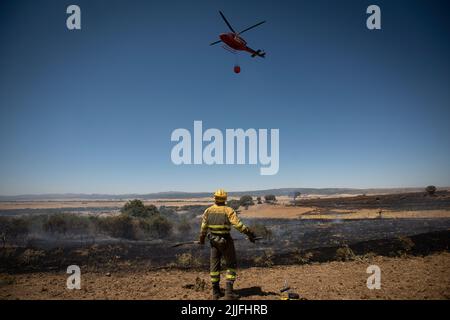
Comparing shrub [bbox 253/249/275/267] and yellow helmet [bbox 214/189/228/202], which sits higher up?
yellow helmet [bbox 214/189/228/202]

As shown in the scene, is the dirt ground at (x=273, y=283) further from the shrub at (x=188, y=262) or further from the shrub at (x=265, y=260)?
the shrub at (x=188, y=262)

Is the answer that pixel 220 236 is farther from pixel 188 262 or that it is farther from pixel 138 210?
pixel 138 210

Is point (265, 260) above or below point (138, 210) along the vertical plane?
above

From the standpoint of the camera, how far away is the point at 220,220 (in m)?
6.04

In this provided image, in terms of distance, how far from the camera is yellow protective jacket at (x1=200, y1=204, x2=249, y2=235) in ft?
19.7

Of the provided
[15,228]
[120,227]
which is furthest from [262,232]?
[15,228]

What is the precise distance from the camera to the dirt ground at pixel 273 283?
6.27 m

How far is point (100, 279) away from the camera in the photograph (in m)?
8.05

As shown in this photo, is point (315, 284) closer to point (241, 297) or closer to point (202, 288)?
point (241, 297)

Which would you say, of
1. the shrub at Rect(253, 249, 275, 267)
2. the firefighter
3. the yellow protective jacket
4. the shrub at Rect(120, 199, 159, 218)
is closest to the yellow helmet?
the firefighter

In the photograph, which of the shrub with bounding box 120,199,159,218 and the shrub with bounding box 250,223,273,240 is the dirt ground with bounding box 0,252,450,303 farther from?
the shrub with bounding box 120,199,159,218

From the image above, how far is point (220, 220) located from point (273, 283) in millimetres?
2767

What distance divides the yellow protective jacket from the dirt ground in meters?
1.62
